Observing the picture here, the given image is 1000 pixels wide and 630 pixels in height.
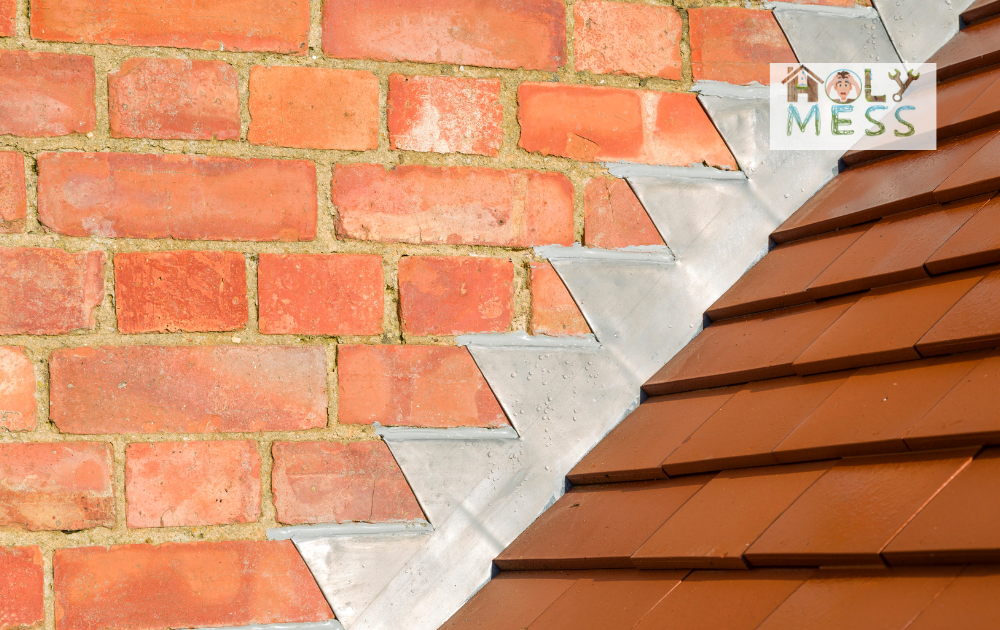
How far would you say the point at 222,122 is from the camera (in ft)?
4.32

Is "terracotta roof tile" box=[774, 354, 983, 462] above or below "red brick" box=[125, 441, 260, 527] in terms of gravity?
above

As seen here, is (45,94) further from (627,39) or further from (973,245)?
(973,245)

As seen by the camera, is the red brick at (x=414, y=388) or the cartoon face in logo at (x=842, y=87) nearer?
the red brick at (x=414, y=388)

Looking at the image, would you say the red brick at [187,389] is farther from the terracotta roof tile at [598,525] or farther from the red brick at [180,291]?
the terracotta roof tile at [598,525]

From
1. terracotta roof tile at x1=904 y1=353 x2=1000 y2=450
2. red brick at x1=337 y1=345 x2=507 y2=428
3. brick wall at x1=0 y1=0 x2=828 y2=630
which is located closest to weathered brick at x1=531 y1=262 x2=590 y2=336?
brick wall at x1=0 y1=0 x2=828 y2=630

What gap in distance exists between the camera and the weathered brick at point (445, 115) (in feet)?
4.53

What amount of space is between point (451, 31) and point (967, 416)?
95 cm

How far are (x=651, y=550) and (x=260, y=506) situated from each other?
573 millimetres

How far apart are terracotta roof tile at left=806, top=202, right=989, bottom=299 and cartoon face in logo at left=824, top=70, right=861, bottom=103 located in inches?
14.3

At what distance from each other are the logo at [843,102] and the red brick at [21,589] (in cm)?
136

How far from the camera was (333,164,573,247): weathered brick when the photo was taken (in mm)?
1355

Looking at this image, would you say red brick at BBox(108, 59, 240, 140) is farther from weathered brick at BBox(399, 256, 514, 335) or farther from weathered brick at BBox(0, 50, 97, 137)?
weathered brick at BBox(399, 256, 514, 335)

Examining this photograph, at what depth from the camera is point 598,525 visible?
1.24 meters

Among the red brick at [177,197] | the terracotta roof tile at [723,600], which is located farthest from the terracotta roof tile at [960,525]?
the red brick at [177,197]
